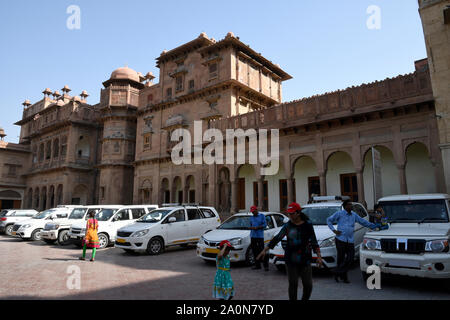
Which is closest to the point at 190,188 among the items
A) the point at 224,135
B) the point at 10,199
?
the point at 224,135

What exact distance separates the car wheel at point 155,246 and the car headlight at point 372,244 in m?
7.72

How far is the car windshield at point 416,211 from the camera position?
6.99m

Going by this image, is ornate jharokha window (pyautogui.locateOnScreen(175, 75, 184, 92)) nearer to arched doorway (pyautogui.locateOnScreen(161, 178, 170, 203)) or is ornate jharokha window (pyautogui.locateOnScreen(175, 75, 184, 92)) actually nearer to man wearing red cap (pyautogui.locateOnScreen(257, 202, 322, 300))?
arched doorway (pyautogui.locateOnScreen(161, 178, 170, 203))

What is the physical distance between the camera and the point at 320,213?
880cm

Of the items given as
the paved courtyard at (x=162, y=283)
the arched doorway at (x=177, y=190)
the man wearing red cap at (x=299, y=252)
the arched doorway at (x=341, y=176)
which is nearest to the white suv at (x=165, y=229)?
the paved courtyard at (x=162, y=283)

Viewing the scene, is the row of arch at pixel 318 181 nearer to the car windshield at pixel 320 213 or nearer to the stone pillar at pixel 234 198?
the stone pillar at pixel 234 198

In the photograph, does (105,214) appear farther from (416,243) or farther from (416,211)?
(416,243)

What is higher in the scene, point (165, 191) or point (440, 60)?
point (440, 60)

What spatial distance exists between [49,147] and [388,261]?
4381 cm

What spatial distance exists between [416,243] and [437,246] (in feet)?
1.08

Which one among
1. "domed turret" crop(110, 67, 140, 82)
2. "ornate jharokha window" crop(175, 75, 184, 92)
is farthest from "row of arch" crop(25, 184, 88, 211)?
"ornate jharokha window" crop(175, 75, 184, 92)

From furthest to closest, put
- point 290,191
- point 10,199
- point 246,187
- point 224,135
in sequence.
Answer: point 10,199
point 246,187
point 224,135
point 290,191
